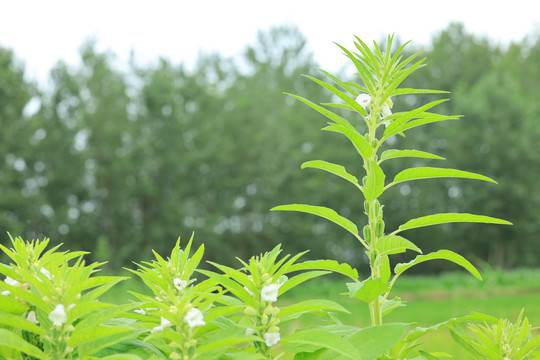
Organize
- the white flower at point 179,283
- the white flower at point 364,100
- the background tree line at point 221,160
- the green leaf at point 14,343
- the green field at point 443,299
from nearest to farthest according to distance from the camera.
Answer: the green leaf at point 14,343 < the white flower at point 179,283 < the white flower at point 364,100 < the green field at point 443,299 < the background tree line at point 221,160

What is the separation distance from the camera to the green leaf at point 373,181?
1.37m

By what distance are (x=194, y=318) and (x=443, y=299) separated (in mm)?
16177

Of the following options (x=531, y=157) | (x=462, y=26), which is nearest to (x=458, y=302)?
(x=531, y=157)

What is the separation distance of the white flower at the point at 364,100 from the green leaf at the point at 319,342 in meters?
0.76

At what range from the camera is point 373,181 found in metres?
1.41

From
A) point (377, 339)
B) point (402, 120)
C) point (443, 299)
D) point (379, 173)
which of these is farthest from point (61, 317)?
point (443, 299)

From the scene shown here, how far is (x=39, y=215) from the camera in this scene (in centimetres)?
2453

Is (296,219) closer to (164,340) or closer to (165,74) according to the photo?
(165,74)

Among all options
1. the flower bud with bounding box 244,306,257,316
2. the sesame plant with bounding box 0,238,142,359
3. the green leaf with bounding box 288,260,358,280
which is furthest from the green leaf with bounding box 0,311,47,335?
the green leaf with bounding box 288,260,358,280

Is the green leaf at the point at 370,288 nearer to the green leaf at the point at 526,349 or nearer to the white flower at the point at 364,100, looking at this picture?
the green leaf at the point at 526,349

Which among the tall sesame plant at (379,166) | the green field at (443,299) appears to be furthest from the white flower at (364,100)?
the green field at (443,299)

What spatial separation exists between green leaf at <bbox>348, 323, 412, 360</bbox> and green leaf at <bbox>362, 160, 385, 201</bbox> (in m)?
0.38

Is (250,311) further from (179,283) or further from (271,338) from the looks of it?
(179,283)

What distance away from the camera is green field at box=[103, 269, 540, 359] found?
1042 centimetres
